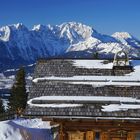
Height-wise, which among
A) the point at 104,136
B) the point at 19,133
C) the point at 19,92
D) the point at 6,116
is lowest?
the point at 19,92

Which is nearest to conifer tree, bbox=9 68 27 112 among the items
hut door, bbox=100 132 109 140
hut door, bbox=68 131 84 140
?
hut door, bbox=68 131 84 140

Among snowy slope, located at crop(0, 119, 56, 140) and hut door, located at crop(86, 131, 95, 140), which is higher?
hut door, located at crop(86, 131, 95, 140)

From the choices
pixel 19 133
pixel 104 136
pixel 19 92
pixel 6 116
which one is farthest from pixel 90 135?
pixel 19 92

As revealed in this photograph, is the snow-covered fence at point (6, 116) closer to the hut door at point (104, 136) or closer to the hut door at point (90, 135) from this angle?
the hut door at point (90, 135)

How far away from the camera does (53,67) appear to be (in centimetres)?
2522

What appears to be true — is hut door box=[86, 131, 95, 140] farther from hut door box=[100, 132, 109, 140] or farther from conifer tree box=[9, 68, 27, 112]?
conifer tree box=[9, 68, 27, 112]

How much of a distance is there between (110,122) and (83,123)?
1255 millimetres

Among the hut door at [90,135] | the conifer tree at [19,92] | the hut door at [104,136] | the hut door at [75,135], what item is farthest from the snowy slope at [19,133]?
the conifer tree at [19,92]

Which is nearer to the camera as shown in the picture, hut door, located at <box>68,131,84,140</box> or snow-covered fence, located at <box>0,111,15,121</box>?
hut door, located at <box>68,131,84,140</box>

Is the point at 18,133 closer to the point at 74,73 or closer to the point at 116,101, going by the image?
the point at 74,73

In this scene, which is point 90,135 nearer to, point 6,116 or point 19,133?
point 19,133

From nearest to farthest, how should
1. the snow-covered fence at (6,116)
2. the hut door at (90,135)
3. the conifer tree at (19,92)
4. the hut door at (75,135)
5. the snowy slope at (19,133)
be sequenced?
the hut door at (90,135) → the hut door at (75,135) → the snowy slope at (19,133) → the snow-covered fence at (6,116) → the conifer tree at (19,92)

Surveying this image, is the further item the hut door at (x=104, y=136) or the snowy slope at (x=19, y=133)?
the snowy slope at (x=19, y=133)

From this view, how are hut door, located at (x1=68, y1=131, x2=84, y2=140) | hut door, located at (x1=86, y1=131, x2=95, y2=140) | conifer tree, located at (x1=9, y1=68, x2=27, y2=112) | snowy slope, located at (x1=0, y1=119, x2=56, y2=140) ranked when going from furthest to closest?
conifer tree, located at (x1=9, y1=68, x2=27, y2=112) → snowy slope, located at (x1=0, y1=119, x2=56, y2=140) → hut door, located at (x1=68, y1=131, x2=84, y2=140) → hut door, located at (x1=86, y1=131, x2=95, y2=140)
